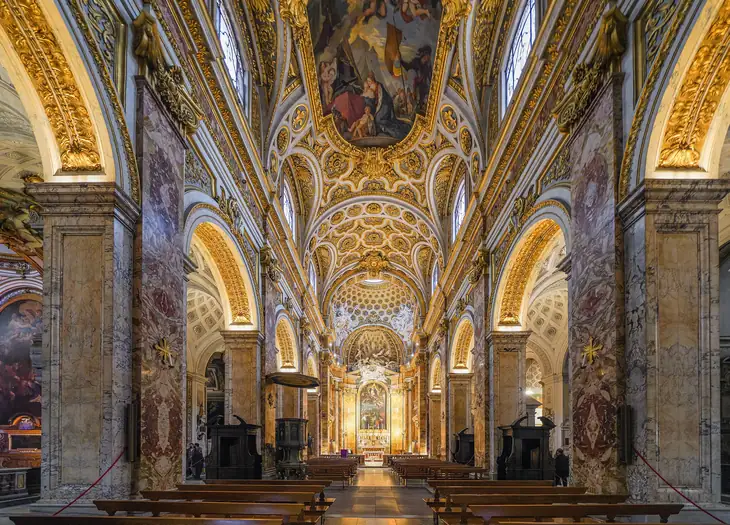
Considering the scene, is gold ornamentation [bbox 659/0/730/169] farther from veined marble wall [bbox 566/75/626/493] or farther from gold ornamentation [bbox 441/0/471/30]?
gold ornamentation [bbox 441/0/471/30]

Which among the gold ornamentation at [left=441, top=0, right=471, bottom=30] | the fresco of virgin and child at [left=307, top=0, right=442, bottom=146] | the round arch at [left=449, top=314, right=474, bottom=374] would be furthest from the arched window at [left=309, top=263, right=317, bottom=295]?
the gold ornamentation at [left=441, top=0, right=471, bottom=30]

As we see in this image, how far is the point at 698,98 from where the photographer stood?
7785mm

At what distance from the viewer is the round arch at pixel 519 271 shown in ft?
47.0

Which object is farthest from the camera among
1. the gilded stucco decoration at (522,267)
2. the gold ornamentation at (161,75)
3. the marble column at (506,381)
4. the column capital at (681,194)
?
the marble column at (506,381)

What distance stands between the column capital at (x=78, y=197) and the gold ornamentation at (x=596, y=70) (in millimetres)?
6638

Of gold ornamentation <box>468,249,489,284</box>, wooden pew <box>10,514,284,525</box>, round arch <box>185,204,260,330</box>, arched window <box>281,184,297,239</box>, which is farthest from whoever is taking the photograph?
arched window <box>281,184,297,239</box>

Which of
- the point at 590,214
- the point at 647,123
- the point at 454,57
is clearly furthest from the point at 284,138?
the point at 647,123

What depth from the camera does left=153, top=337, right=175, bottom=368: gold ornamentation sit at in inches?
372

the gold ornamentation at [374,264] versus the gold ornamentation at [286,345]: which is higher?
the gold ornamentation at [374,264]

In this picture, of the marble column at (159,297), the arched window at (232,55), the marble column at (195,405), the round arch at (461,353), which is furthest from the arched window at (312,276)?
the marble column at (159,297)

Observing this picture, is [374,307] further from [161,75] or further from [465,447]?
[161,75]

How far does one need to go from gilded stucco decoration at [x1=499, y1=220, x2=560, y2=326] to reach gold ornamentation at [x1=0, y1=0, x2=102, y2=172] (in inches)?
343

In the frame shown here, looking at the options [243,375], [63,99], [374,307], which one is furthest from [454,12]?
[374,307]

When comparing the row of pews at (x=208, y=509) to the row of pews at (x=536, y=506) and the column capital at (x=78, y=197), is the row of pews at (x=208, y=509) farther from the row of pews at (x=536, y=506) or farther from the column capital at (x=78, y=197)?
the column capital at (x=78, y=197)
